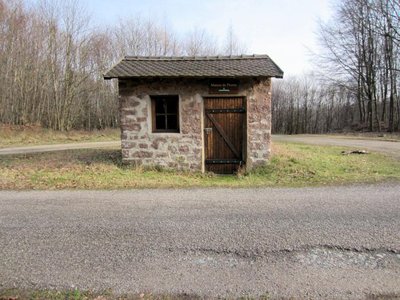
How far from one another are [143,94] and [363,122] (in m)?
32.1

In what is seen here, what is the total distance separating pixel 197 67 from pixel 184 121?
1983mm

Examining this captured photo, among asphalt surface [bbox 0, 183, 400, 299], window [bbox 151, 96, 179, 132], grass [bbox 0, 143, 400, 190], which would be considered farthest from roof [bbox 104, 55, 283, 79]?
asphalt surface [bbox 0, 183, 400, 299]

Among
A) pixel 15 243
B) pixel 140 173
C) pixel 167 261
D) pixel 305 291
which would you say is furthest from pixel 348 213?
pixel 140 173

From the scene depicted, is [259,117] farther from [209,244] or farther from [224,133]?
[209,244]

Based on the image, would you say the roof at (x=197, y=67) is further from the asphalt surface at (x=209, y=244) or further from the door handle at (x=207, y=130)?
the asphalt surface at (x=209, y=244)

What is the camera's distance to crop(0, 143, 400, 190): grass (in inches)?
291

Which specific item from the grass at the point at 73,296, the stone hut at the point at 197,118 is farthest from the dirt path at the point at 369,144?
the grass at the point at 73,296

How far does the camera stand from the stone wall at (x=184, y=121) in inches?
372

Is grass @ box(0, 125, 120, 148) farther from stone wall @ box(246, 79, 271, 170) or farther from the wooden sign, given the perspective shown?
stone wall @ box(246, 79, 271, 170)

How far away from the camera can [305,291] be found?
110 inches

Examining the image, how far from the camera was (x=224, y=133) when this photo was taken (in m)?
9.63

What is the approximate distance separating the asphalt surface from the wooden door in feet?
11.9

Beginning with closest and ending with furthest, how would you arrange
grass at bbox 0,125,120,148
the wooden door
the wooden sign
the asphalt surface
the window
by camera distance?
the asphalt surface → the wooden sign → the wooden door → the window → grass at bbox 0,125,120,148

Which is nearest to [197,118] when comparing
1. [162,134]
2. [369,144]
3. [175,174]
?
[162,134]
